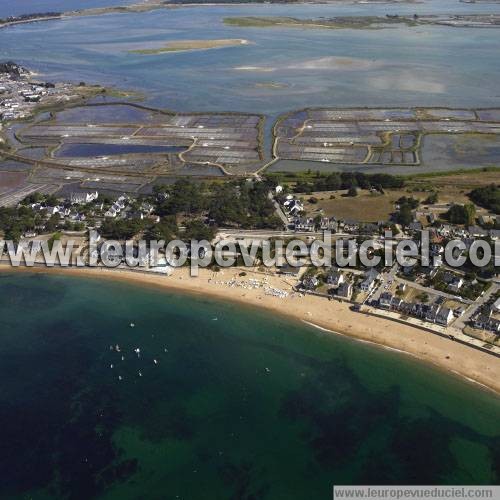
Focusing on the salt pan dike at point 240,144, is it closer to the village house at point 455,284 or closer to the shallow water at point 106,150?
the shallow water at point 106,150

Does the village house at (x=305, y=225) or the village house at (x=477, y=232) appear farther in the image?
the village house at (x=305, y=225)

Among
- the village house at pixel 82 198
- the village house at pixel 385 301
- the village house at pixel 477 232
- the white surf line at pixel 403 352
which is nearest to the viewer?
the white surf line at pixel 403 352

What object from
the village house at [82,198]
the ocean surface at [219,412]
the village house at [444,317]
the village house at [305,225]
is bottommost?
the ocean surface at [219,412]

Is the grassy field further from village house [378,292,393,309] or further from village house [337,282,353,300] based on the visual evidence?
village house [378,292,393,309]

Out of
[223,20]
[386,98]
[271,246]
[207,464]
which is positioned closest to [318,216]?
[271,246]

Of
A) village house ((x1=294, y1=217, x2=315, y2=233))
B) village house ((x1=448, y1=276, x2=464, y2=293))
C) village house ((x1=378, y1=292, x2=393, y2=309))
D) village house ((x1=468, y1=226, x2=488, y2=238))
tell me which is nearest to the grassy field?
village house ((x1=294, y1=217, x2=315, y2=233))

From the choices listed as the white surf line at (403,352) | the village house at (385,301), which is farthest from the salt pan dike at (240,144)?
the white surf line at (403,352)
